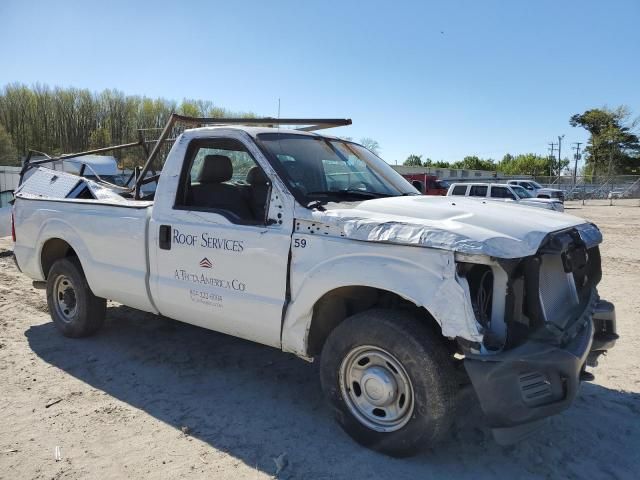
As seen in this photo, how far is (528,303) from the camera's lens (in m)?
2.88

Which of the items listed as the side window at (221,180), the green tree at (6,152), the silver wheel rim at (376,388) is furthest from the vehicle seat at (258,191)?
the green tree at (6,152)

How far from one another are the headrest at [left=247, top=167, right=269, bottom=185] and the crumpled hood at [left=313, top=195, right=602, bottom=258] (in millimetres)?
588

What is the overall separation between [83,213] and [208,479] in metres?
3.05

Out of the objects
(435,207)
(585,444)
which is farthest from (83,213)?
(585,444)

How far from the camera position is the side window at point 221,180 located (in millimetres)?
3875

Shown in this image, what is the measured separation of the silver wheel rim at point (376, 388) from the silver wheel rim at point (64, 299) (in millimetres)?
3393

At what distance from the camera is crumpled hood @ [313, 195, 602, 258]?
2.71m

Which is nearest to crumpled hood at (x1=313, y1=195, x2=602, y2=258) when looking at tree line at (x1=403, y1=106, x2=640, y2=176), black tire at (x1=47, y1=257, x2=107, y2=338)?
black tire at (x1=47, y1=257, x2=107, y2=338)

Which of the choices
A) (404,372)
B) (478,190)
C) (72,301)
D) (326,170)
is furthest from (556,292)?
(478,190)

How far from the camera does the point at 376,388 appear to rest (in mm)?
3121

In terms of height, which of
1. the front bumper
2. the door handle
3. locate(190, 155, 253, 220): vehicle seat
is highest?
locate(190, 155, 253, 220): vehicle seat

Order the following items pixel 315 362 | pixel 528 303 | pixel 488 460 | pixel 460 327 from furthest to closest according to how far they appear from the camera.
A: pixel 315 362
pixel 488 460
pixel 528 303
pixel 460 327

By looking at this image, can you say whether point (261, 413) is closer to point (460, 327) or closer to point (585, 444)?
point (460, 327)

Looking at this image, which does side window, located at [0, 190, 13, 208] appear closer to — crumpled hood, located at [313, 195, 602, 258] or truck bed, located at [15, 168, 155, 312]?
truck bed, located at [15, 168, 155, 312]
